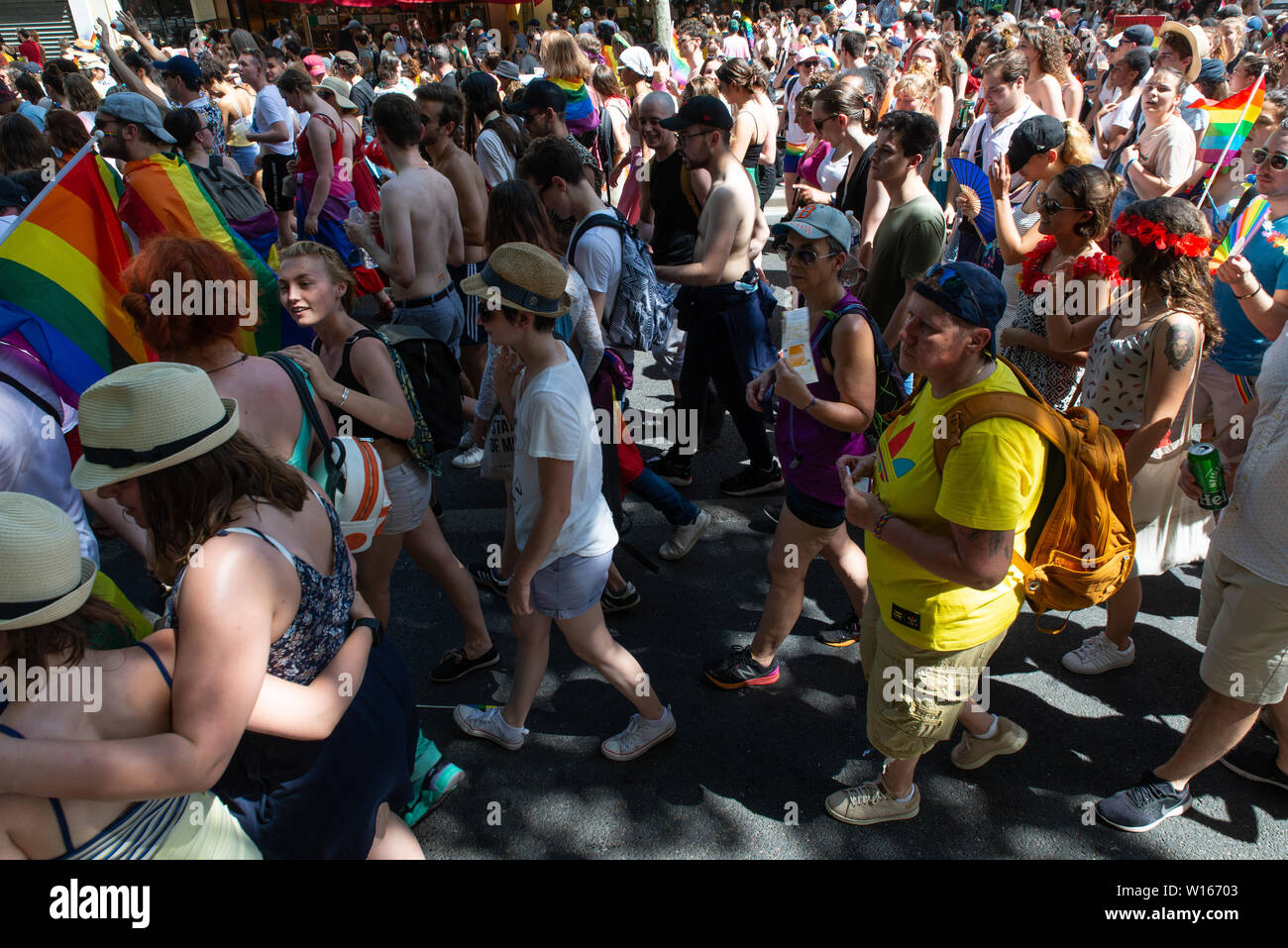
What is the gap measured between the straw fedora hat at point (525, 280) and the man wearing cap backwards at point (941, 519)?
3.36 feet

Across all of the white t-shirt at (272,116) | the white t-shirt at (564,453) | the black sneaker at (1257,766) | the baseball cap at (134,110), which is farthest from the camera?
the white t-shirt at (272,116)

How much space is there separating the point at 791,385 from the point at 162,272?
2.01 meters

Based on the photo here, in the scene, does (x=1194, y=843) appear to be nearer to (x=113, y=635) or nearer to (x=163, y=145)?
(x=113, y=635)

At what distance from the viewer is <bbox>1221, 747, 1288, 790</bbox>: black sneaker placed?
2.77 meters

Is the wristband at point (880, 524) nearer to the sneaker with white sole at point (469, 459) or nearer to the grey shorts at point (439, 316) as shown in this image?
the grey shorts at point (439, 316)

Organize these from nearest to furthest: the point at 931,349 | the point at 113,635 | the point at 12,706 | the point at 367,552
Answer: the point at 12,706, the point at 113,635, the point at 931,349, the point at 367,552

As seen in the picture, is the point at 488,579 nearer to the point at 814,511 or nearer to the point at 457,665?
the point at 457,665

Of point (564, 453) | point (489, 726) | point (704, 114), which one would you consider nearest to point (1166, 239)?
point (564, 453)

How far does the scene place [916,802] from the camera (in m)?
2.72

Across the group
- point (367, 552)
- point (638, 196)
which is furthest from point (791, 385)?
point (638, 196)

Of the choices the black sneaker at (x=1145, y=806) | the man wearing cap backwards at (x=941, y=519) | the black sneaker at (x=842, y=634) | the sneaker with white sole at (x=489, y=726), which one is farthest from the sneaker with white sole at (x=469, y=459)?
the black sneaker at (x=1145, y=806)

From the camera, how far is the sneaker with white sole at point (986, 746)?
289 cm

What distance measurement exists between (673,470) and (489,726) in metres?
2.19

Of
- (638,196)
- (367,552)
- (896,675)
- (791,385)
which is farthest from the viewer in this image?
(638,196)
